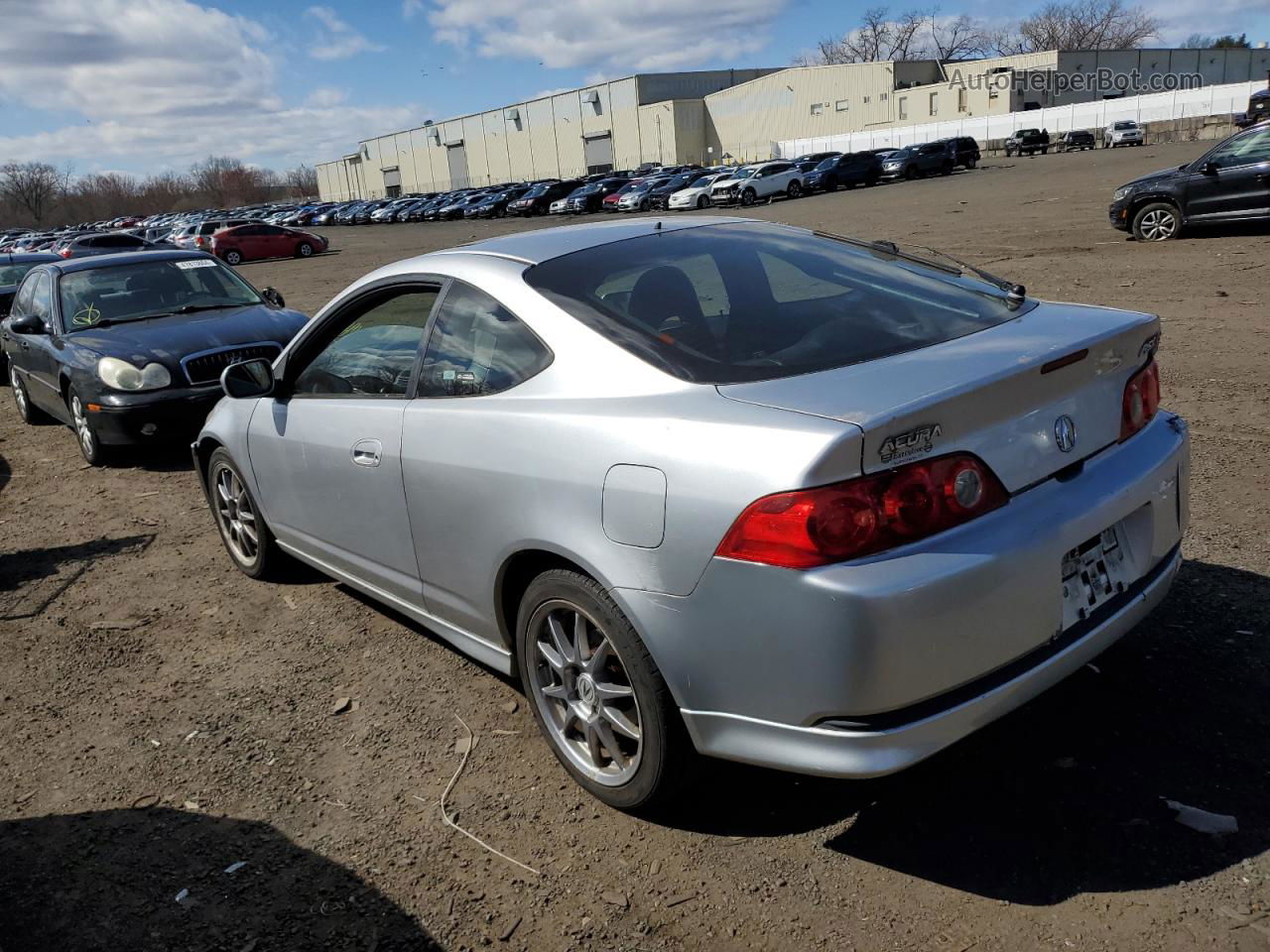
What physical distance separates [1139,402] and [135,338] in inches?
287

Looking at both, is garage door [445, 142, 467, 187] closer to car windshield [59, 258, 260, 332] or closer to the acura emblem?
car windshield [59, 258, 260, 332]

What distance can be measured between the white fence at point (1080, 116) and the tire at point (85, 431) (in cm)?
6456

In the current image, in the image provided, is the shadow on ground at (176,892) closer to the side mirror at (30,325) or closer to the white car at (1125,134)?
the side mirror at (30,325)

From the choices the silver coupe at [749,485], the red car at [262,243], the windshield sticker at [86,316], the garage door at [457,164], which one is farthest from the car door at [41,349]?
the garage door at [457,164]

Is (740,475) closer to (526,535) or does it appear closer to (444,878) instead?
(526,535)

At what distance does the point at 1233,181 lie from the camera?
13.3 m

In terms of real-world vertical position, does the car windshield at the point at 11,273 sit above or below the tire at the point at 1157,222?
above

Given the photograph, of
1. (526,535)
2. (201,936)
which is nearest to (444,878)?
(201,936)

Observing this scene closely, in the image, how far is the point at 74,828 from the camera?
326 centimetres

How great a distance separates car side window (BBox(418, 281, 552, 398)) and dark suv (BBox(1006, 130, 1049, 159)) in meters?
58.9

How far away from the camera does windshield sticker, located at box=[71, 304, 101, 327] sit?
8.42 meters

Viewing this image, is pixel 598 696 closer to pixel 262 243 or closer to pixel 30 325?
pixel 30 325

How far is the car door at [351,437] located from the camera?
3.66 metres

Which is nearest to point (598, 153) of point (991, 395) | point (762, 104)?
point (762, 104)
